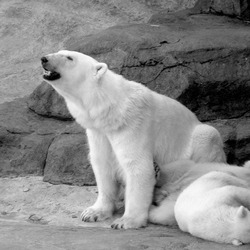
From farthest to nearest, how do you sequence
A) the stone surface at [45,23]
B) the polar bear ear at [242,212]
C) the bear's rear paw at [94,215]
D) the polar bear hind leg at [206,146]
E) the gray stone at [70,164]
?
the stone surface at [45,23] < the gray stone at [70,164] < the polar bear hind leg at [206,146] < the bear's rear paw at [94,215] < the polar bear ear at [242,212]

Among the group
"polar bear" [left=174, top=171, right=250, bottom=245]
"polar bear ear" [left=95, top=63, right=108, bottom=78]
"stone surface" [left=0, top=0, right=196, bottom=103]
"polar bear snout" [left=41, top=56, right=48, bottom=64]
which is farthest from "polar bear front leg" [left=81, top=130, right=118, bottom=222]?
"stone surface" [left=0, top=0, right=196, bottom=103]

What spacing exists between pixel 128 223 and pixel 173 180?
77 centimetres

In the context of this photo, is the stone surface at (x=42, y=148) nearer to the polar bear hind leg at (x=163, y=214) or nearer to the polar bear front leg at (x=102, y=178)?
the polar bear front leg at (x=102, y=178)

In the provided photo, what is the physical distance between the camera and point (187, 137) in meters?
7.75

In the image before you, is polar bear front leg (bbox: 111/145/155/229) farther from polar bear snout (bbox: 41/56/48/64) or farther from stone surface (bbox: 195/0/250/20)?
stone surface (bbox: 195/0/250/20)

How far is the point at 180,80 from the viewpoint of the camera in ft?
29.5

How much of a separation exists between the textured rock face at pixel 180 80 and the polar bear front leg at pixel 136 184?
1635mm

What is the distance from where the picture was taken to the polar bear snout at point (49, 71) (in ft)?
22.9

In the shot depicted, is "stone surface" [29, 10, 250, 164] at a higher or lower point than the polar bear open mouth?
lower

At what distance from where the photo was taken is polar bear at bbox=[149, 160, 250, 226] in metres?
6.97

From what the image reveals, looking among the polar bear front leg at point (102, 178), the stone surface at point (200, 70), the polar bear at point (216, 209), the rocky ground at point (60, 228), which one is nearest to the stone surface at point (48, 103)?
the stone surface at point (200, 70)

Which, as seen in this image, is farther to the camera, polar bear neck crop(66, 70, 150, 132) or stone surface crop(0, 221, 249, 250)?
polar bear neck crop(66, 70, 150, 132)

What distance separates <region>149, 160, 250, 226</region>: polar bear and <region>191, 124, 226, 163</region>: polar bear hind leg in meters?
0.20

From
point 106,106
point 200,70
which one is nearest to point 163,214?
point 106,106
